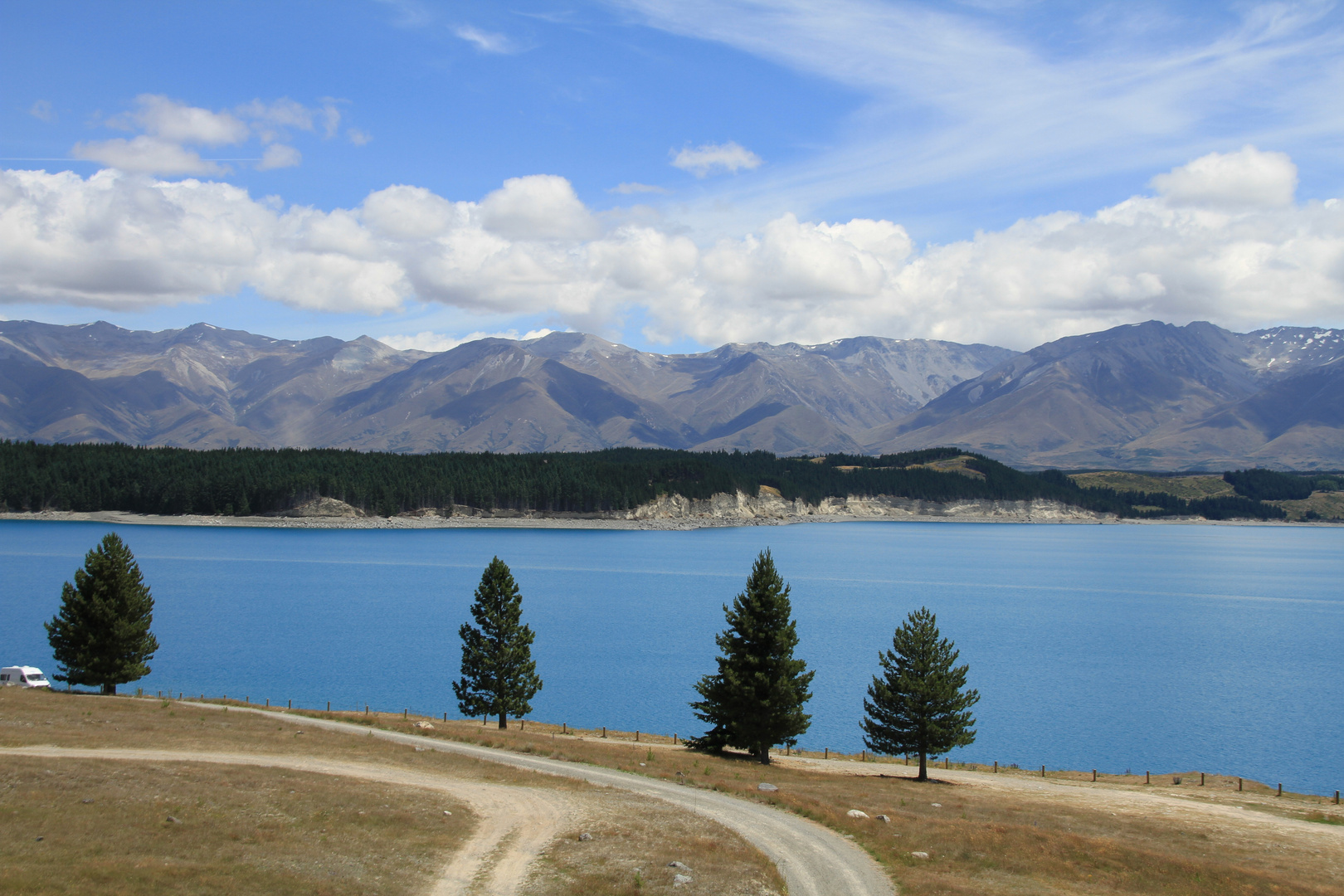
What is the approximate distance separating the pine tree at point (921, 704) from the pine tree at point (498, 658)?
1747 cm

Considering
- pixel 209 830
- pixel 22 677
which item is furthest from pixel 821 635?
pixel 209 830

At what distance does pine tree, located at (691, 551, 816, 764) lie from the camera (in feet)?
128

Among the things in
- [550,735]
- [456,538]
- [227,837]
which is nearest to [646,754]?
[550,735]

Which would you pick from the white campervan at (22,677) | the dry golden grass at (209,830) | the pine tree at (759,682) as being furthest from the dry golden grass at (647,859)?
the white campervan at (22,677)

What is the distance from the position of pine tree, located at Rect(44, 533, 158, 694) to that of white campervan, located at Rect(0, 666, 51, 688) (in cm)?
85

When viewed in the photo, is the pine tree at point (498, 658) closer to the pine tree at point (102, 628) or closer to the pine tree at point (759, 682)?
the pine tree at point (759, 682)

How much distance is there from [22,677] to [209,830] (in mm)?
34400

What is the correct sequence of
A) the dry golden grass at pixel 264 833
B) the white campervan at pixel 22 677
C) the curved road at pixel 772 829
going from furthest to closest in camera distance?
the white campervan at pixel 22 677
the curved road at pixel 772 829
the dry golden grass at pixel 264 833

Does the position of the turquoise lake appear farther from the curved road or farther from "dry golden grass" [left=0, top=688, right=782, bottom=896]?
"dry golden grass" [left=0, top=688, right=782, bottom=896]

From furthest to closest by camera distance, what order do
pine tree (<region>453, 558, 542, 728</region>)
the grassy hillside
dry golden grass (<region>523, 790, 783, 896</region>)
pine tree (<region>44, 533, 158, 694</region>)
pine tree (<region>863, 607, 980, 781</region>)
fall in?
1. pine tree (<region>44, 533, 158, 694</region>)
2. pine tree (<region>453, 558, 542, 728</region>)
3. pine tree (<region>863, 607, 980, 781</region>)
4. dry golden grass (<region>523, 790, 783, 896</region>)
5. the grassy hillside

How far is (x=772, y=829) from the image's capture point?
85.4ft

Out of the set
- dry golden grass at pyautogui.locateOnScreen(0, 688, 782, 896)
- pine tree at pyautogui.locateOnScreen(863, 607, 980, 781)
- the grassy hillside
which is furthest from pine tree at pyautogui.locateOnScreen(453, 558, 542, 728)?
pine tree at pyautogui.locateOnScreen(863, 607, 980, 781)

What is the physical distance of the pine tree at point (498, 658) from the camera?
44.9 metres

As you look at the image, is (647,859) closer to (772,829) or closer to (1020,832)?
(772,829)
